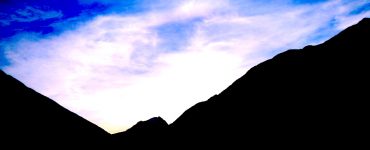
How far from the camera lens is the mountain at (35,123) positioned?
266 inches

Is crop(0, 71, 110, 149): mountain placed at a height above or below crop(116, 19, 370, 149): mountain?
above

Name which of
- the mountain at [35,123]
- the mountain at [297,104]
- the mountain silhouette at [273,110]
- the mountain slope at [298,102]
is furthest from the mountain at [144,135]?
the mountain at [35,123]

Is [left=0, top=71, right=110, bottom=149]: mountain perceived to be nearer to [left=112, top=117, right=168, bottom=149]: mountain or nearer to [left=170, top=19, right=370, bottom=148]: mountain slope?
[left=112, top=117, right=168, bottom=149]: mountain

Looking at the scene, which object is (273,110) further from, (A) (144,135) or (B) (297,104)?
(A) (144,135)

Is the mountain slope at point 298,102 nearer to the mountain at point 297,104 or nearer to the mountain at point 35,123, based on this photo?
the mountain at point 297,104

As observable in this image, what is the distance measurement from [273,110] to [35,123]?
24.1ft

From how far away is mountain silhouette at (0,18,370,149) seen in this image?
727 cm

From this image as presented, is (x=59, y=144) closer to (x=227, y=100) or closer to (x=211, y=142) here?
(x=211, y=142)

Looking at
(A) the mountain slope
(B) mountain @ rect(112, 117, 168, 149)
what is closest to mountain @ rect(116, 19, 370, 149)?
(A) the mountain slope

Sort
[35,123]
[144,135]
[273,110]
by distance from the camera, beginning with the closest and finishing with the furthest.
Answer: [35,123] < [273,110] < [144,135]

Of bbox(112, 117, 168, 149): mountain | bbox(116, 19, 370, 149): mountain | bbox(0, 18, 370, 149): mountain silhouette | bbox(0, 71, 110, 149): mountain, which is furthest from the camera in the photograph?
bbox(112, 117, 168, 149): mountain

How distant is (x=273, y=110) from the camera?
9.09 metres

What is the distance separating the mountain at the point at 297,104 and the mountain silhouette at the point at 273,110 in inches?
1.0

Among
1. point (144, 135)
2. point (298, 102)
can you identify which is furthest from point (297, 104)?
point (144, 135)
